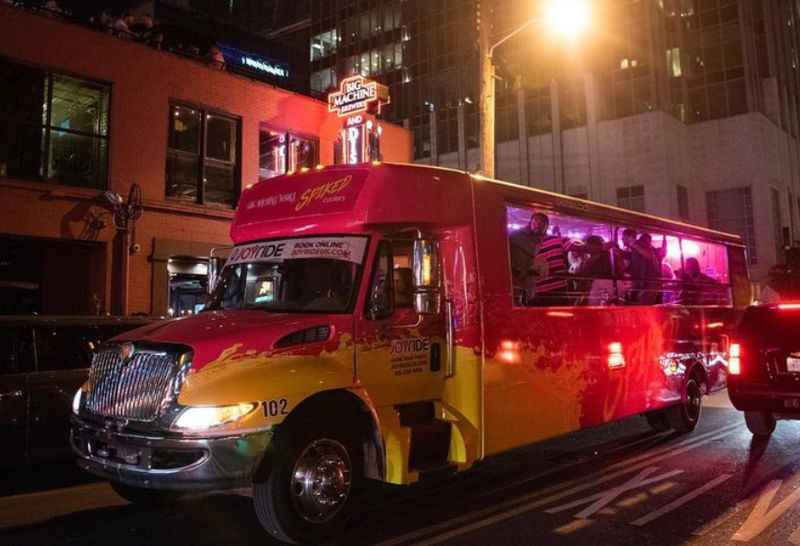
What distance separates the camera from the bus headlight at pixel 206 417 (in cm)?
475

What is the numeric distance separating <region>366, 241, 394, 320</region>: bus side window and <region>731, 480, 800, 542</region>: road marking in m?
3.27

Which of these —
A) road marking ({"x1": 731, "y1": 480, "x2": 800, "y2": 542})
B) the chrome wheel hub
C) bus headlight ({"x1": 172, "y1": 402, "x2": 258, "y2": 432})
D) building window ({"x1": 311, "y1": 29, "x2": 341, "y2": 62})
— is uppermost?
building window ({"x1": 311, "y1": 29, "x2": 341, "y2": 62})

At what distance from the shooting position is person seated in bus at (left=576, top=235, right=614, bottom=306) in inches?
322

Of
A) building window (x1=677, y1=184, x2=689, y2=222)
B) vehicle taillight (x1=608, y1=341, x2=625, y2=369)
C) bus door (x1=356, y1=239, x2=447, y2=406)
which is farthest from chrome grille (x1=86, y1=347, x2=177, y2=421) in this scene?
building window (x1=677, y1=184, x2=689, y2=222)

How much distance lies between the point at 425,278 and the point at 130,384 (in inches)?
96.8

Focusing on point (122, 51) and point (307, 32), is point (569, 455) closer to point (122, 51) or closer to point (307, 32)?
point (122, 51)

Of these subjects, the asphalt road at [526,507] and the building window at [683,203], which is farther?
the building window at [683,203]

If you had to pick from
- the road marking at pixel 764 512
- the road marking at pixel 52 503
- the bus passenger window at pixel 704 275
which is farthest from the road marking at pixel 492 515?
the bus passenger window at pixel 704 275

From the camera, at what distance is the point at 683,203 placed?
1695 inches

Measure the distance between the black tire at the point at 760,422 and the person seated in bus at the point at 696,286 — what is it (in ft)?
6.26

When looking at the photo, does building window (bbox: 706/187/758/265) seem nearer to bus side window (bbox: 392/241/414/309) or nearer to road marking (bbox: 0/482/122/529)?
bus side window (bbox: 392/241/414/309)

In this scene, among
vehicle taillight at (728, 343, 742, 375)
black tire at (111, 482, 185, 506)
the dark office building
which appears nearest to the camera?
black tire at (111, 482, 185, 506)

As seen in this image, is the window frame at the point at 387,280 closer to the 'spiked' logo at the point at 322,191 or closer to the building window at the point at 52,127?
the 'spiked' logo at the point at 322,191

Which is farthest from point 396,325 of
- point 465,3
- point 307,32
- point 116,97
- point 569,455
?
point 307,32
